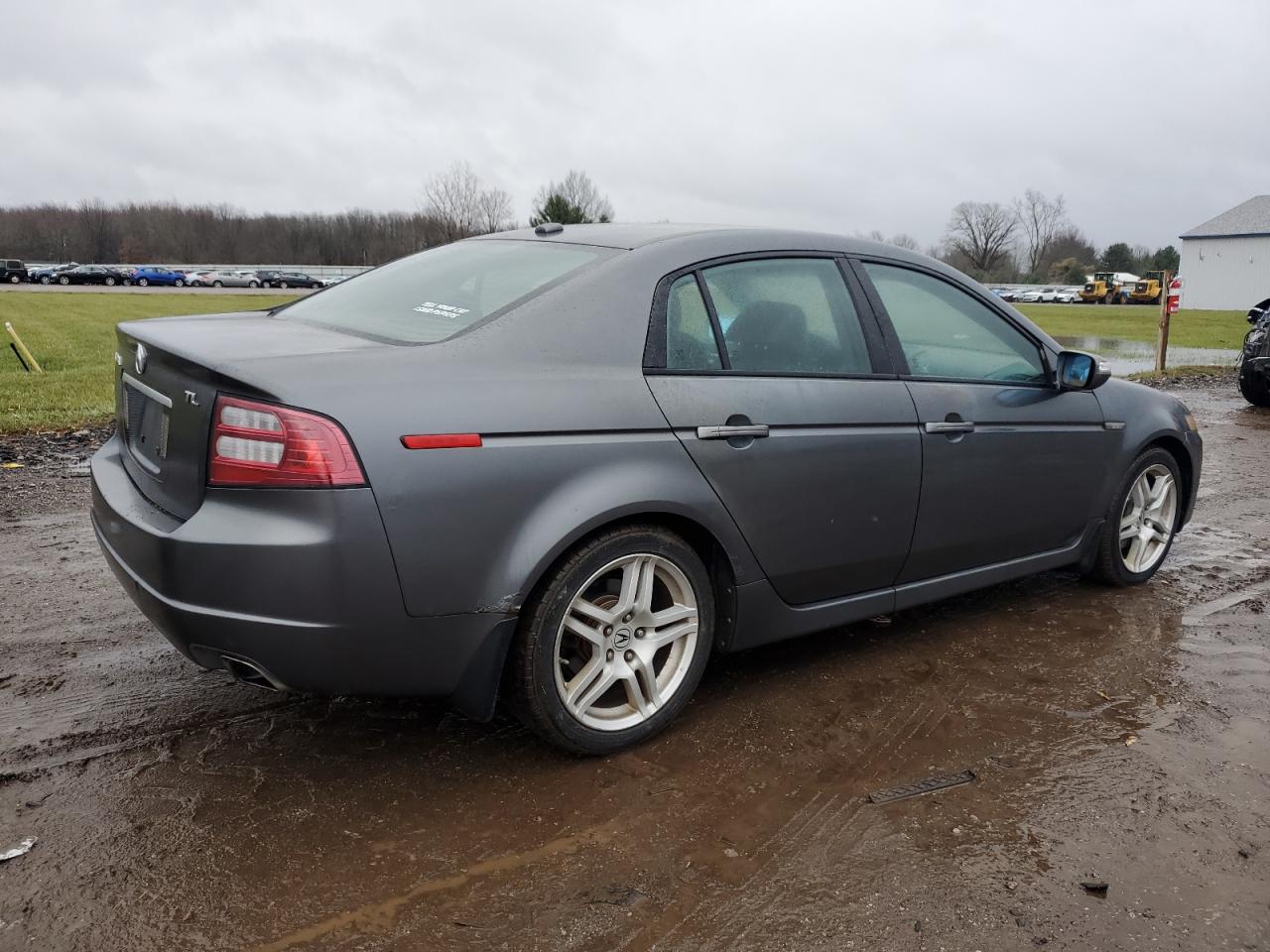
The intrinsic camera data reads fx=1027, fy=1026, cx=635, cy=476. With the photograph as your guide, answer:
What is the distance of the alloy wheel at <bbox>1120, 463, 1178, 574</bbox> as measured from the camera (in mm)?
4855

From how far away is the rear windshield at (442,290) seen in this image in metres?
3.17

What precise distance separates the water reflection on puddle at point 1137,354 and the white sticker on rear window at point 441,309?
15.4 metres

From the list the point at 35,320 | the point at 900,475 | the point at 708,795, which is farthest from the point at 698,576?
the point at 35,320

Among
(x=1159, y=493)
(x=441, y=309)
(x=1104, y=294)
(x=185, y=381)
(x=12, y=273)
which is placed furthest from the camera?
(x=1104, y=294)

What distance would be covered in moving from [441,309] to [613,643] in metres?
1.19

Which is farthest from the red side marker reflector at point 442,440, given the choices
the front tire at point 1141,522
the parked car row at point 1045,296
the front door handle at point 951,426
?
the parked car row at point 1045,296

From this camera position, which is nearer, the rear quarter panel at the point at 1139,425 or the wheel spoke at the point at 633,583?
the wheel spoke at the point at 633,583

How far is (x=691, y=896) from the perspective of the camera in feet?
8.14

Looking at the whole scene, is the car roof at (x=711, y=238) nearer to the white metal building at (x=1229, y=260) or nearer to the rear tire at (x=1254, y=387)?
the rear tire at (x=1254, y=387)

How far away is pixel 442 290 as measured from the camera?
11.4 feet

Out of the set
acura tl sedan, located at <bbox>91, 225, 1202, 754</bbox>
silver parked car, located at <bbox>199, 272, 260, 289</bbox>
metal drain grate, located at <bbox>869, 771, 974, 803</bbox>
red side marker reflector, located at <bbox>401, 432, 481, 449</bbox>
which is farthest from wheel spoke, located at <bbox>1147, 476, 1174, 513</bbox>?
silver parked car, located at <bbox>199, 272, 260, 289</bbox>

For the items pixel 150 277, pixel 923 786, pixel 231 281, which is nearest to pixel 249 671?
pixel 923 786

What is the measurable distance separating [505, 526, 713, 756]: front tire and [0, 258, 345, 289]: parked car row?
59267 mm

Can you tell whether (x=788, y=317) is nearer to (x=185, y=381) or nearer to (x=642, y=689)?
(x=642, y=689)
